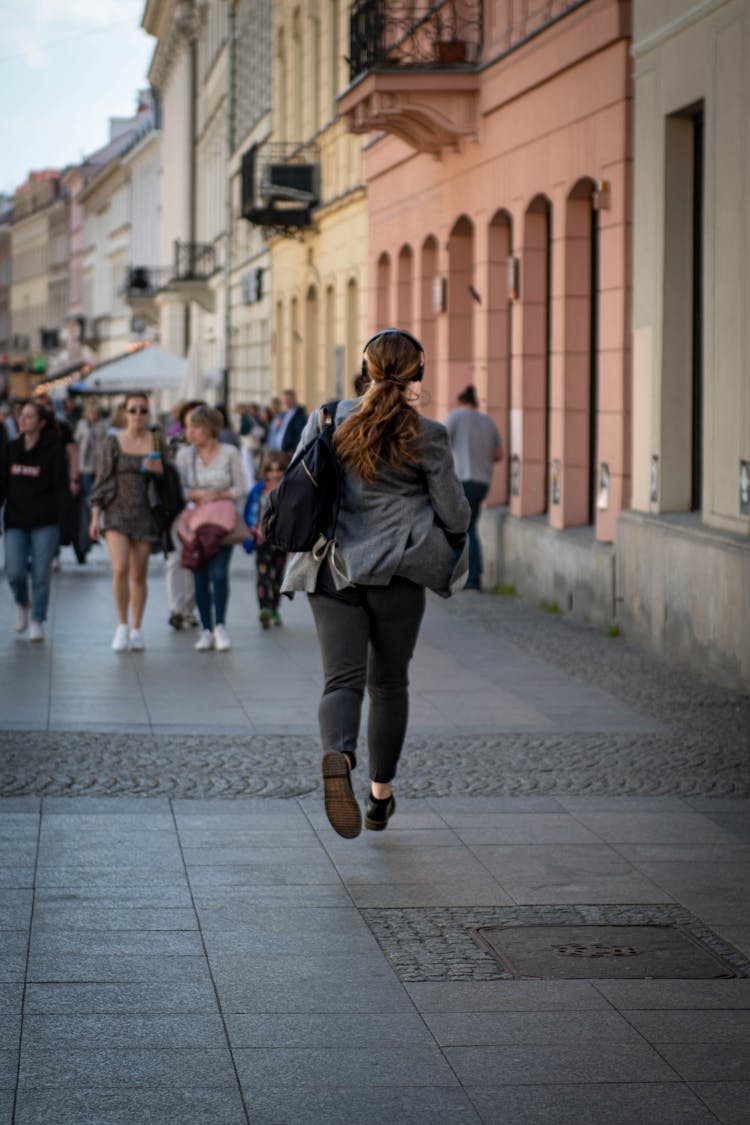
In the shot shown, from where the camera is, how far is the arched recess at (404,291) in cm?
2651

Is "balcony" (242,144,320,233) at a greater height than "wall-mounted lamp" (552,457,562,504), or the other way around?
"balcony" (242,144,320,233)

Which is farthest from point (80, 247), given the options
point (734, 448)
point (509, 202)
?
point (734, 448)

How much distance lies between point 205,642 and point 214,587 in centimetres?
43

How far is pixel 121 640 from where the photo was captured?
47.2 feet

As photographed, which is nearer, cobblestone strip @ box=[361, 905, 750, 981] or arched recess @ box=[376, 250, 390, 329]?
cobblestone strip @ box=[361, 905, 750, 981]

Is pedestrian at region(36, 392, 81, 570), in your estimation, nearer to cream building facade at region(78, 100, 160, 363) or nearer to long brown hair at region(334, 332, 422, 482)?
long brown hair at region(334, 332, 422, 482)

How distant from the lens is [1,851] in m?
7.53

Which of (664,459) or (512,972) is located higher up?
(664,459)

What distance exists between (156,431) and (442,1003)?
31.0ft

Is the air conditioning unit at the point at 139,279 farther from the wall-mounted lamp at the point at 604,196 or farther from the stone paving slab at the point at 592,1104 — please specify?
the stone paving slab at the point at 592,1104

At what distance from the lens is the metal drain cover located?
6.06 meters

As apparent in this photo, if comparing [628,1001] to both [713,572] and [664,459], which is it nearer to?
[713,572]

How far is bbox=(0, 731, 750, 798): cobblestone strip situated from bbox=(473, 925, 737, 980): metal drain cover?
7.97 feet

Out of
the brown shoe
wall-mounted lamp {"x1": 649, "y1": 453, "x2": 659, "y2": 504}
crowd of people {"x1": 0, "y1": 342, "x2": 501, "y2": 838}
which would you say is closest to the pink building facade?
wall-mounted lamp {"x1": 649, "y1": 453, "x2": 659, "y2": 504}
